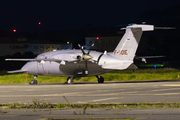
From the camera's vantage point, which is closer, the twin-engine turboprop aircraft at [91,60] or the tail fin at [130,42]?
the twin-engine turboprop aircraft at [91,60]

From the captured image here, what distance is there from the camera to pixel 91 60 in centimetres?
2917

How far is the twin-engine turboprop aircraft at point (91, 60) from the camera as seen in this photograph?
1114 inches

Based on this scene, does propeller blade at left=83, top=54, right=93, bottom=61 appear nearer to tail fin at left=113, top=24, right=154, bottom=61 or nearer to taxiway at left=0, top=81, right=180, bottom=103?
tail fin at left=113, top=24, right=154, bottom=61

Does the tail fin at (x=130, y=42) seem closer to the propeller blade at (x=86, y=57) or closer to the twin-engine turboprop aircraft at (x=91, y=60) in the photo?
the twin-engine turboprop aircraft at (x=91, y=60)

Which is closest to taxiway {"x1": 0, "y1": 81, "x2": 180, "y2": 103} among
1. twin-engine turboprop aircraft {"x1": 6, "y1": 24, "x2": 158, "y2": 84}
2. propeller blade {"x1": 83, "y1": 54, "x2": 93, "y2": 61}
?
twin-engine turboprop aircraft {"x1": 6, "y1": 24, "x2": 158, "y2": 84}

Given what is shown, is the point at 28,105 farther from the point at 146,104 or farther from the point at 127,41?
the point at 127,41

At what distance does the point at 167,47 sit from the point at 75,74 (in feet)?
514

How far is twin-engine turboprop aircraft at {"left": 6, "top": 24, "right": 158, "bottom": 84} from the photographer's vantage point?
2830cm

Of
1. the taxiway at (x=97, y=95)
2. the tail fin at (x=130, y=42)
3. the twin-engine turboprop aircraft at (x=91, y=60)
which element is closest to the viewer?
the taxiway at (x=97, y=95)

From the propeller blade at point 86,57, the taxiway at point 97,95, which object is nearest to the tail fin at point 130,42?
the propeller blade at point 86,57

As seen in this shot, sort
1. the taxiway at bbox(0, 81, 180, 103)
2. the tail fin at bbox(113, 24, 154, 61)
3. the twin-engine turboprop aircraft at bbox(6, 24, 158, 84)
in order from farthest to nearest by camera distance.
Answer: the tail fin at bbox(113, 24, 154, 61), the twin-engine turboprop aircraft at bbox(6, 24, 158, 84), the taxiway at bbox(0, 81, 180, 103)

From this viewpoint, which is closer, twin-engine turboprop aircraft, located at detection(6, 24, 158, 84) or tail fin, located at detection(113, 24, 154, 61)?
twin-engine turboprop aircraft, located at detection(6, 24, 158, 84)

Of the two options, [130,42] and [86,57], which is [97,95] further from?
[130,42]

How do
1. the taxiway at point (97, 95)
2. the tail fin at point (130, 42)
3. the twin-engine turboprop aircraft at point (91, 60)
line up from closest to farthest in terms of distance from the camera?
the taxiway at point (97, 95)
the twin-engine turboprop aircraft at point (91, 60)
the tail fin at point (130, 42)
